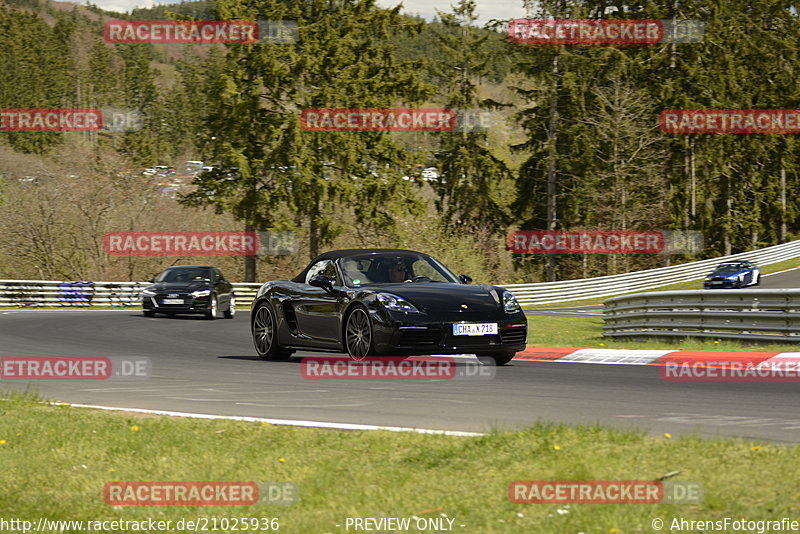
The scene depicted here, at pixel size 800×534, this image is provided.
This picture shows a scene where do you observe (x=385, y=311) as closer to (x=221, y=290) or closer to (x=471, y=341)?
(x=471, y=341)

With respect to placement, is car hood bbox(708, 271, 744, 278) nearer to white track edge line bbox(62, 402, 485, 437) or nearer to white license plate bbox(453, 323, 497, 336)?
white license plate bbox(453, 323, 497, 336)

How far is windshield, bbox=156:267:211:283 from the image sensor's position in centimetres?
2955

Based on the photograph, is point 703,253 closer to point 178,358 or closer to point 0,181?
point 0,181

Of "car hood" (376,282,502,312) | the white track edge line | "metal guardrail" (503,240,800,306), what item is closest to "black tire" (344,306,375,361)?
"car hood" (376,282,502,312)

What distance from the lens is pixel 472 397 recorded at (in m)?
9.45

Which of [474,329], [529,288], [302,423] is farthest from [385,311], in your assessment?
[529,288]

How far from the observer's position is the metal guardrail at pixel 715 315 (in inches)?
599

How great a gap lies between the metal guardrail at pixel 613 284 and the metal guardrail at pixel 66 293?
15.4 meters

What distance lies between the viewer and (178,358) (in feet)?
50.2

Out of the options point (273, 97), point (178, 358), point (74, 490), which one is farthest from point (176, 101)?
point (74, 490)

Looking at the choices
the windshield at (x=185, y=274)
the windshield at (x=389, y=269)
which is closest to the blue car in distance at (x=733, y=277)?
the windshield at (x=185, y=274)

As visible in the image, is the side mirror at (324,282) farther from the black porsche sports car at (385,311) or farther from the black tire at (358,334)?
the black tire at (358,334)

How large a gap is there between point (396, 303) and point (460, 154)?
4702 centimetres

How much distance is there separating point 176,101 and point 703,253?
243 ft
